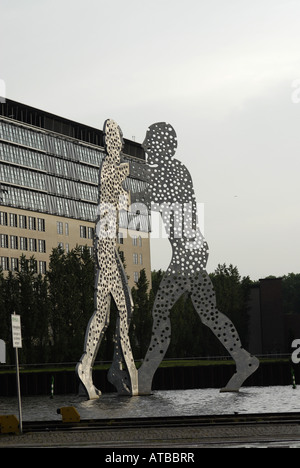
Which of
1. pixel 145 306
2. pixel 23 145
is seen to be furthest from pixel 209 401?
pixel 23 145

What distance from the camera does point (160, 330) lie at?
3241 centimetres

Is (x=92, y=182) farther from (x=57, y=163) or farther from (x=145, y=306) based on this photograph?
(x=145, y=306)

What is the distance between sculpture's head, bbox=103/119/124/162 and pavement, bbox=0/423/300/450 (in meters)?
14.7

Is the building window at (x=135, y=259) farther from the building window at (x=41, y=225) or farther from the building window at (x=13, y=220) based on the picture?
the building window at (x=13, y=220)

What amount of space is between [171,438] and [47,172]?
82.3 metres

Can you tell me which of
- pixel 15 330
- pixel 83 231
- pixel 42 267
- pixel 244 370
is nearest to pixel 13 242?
pixel 42 267

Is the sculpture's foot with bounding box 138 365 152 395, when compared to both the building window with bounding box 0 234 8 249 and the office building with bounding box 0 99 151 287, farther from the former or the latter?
the building window with bounding box 0 234 8 249

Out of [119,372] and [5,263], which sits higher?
[5,263]

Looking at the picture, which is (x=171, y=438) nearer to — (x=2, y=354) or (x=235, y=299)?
(x=2, y=354)

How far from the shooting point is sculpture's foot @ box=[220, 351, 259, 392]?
32125 millimetres

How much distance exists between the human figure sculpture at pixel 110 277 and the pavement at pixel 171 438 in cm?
1202

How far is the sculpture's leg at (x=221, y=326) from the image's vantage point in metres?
32.1

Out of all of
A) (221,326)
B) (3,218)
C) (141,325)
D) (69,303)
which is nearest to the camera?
(221,326)

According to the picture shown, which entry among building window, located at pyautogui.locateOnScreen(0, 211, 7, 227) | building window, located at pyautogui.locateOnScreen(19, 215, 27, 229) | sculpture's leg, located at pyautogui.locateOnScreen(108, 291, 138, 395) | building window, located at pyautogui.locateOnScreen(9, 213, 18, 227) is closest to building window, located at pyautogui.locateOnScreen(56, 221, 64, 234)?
building window, located at pyautogui.locateOnScreen(19, 215, 27, 229)
